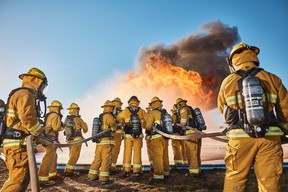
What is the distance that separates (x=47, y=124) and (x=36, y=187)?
4.59m

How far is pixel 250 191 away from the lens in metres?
5.23

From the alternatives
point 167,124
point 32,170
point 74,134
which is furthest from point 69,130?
point 32,170

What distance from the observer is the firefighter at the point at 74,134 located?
809cm

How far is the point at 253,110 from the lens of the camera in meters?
2.72

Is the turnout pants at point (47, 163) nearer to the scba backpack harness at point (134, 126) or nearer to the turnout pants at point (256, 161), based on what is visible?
the scba backpack harness at point (134, 126)

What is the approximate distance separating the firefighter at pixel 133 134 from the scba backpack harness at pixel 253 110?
524 cm

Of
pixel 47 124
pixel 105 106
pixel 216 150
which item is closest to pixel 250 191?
pixel 105 106

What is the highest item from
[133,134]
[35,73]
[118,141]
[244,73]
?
[35,73]

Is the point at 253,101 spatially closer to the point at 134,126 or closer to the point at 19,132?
the point at 19,132

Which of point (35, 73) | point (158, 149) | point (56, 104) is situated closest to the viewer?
point (35, 73)

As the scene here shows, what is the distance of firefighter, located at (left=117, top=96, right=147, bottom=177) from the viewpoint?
306 inches

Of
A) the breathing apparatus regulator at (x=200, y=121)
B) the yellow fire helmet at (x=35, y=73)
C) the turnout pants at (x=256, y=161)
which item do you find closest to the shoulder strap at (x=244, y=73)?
the turnout pants at (x=256, y=161)

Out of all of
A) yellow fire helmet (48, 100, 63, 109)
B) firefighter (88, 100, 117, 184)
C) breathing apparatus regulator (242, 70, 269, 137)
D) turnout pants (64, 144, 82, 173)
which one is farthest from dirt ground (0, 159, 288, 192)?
breathing apparatus regulator (242, 70, 269, 137)

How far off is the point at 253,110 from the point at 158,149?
15.5 ft
